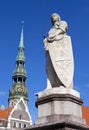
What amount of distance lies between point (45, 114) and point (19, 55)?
8426 cm

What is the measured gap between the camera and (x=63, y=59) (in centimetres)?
786

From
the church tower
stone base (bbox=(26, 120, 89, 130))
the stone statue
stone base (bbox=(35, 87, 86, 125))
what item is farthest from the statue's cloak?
the church tower

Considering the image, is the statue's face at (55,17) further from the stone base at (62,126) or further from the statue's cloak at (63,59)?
the stone base at (62,126)

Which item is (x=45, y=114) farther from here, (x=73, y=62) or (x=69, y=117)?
(x=73, y=62)

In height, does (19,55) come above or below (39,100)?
above

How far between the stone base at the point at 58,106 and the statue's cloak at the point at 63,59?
1.24ft

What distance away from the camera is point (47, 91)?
7551 millimetres

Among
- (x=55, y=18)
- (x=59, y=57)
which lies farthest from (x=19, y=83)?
(x=59, y=57)

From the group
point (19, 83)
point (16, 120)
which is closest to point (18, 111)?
point (16, 120)

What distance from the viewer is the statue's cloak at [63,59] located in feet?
25.2

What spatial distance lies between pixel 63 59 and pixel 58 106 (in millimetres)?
1396

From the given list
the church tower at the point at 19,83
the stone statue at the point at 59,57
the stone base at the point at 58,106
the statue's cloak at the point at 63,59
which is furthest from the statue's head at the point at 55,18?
the church tower at the point at 19,83

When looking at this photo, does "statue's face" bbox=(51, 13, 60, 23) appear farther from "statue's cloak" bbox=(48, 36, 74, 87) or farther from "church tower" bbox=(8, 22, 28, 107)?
"church tower" bbox=(8, 22, 28, 107)

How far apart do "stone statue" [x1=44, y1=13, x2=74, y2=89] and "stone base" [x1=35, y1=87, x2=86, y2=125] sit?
1.00ft
